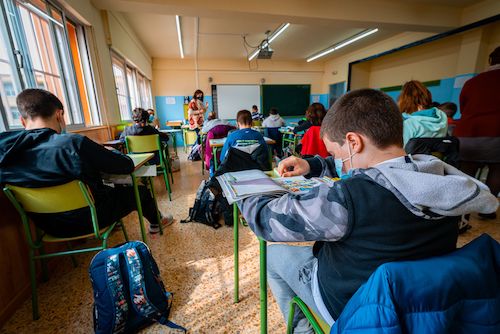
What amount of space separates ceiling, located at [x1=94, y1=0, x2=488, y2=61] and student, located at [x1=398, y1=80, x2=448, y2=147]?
114 inches

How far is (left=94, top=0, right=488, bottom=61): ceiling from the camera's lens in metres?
3.61

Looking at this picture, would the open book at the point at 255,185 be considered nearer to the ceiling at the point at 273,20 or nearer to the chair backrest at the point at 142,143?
the chair backrest at the point at 142,143

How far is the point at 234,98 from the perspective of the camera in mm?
8602

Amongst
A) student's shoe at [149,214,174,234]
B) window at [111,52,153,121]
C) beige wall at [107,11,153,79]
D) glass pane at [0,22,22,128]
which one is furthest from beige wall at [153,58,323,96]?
student's shoe at [149,214,174,234]

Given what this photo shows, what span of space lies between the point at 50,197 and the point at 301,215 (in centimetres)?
128

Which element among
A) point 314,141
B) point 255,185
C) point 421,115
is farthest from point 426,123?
point 255,185

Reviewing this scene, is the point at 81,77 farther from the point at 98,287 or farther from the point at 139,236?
the point at 98,287

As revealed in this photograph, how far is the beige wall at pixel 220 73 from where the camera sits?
26.0ft

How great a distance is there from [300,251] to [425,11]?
230 inches

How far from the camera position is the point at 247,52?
748cm

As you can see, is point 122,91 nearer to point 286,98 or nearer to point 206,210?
point 206,210

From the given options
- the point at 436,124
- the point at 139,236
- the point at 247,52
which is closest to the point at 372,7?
the point at 436,124

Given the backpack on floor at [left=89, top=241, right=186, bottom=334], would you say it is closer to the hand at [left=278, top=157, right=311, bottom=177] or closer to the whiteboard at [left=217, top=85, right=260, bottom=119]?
the hand at [left=278, top=157, right=311, bottom=177]

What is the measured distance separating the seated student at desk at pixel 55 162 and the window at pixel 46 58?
562 millimetres
